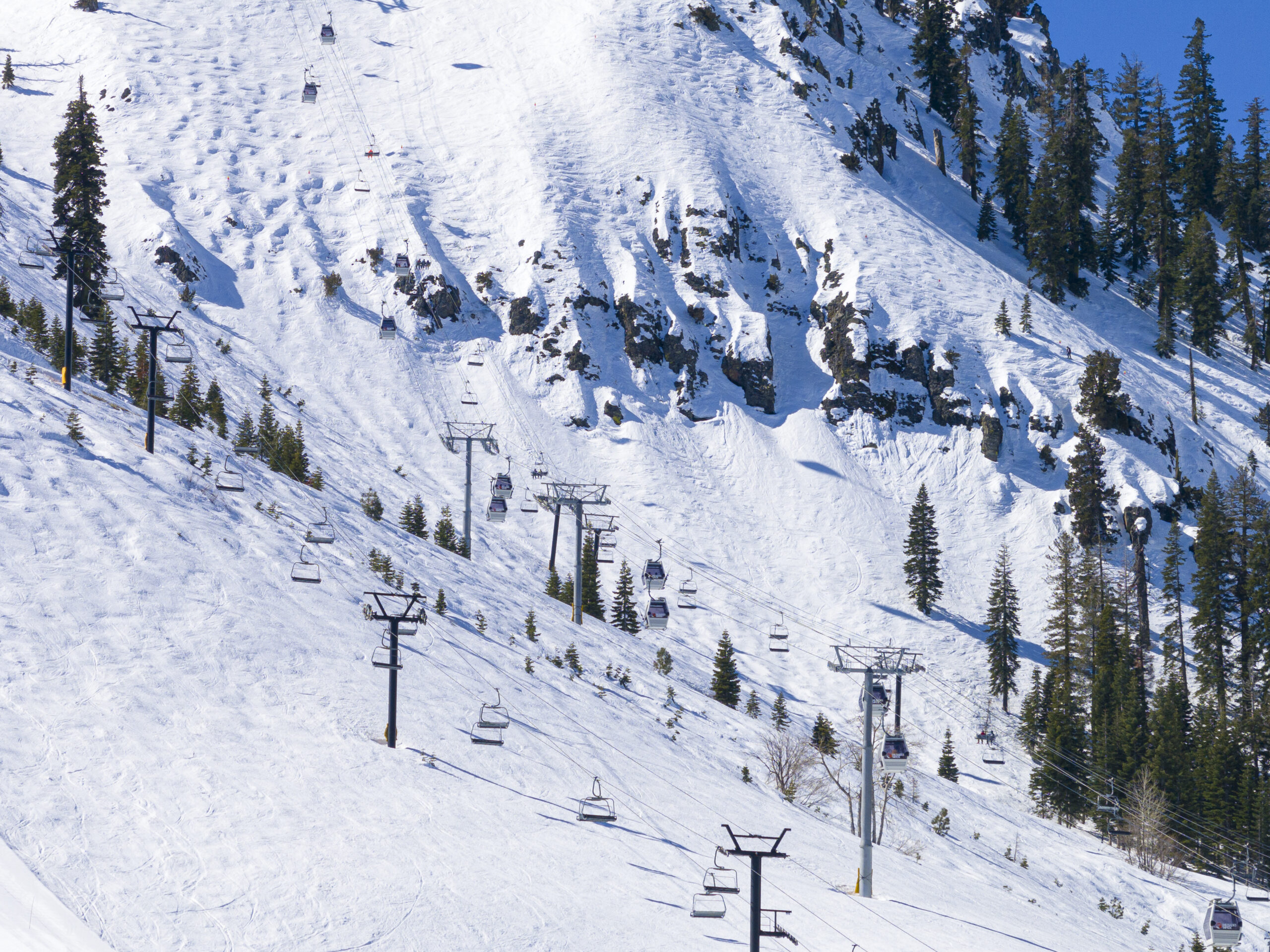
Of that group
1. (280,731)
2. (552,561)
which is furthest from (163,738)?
(552,561)

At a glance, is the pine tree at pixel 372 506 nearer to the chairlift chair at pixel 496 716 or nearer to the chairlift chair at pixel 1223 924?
the chairlift chair at pixel 496 716

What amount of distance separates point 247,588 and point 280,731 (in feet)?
24.5

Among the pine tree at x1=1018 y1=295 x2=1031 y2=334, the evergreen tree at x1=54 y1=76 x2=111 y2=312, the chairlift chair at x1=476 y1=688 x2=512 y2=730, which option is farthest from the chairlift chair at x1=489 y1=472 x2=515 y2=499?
the pine tree at x1=1018 y1=295 x2=1031 y2=334

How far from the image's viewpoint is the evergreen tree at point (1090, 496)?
80.8 meters

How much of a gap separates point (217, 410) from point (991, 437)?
160 ft

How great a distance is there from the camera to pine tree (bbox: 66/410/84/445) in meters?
42.8

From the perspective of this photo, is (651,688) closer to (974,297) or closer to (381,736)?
(381,736)

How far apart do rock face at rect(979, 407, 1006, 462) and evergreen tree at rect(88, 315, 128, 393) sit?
52.5 meters

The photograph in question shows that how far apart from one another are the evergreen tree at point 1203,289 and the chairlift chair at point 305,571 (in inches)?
3110

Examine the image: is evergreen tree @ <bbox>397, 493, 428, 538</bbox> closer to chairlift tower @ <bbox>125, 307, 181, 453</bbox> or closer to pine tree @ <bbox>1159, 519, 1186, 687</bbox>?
chairlift tower @ <bbox>125, 307, 181, 453</bbox>

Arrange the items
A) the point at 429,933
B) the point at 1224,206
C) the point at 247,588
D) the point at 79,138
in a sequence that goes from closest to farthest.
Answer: the point at 429,933 < the point at 247,588 < the point at 79,138 < the point at 1224,206

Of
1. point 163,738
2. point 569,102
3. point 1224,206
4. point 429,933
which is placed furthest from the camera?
point 1224,206

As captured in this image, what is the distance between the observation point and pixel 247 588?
39.8m

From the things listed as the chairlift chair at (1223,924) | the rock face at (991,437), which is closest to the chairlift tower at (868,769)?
the chairlift chair at (1223,924)
